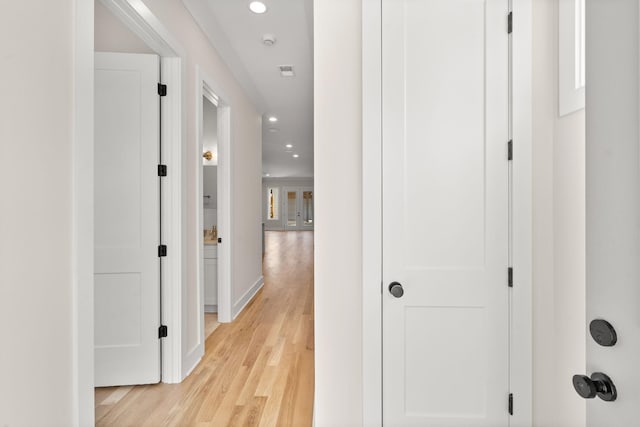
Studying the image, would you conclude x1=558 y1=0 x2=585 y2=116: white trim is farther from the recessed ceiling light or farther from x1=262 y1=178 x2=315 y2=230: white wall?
x1=262 y1=178 x2=315 y2=230: white wall

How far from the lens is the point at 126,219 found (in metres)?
2.17

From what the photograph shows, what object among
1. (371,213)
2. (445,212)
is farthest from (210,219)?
(445,212)

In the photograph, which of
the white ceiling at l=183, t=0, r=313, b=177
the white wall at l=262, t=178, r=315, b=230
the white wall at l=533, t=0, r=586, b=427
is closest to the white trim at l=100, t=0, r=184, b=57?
the white ceiling at l=183, t=0, r=313, b=177

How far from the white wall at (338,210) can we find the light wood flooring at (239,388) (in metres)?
0.55

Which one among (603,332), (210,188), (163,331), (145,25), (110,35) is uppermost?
(110,35)

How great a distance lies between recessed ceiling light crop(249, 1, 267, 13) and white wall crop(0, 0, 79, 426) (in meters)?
1.47

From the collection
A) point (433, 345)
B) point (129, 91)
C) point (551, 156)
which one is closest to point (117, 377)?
point (129, 91)

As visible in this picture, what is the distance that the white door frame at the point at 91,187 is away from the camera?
134 cm

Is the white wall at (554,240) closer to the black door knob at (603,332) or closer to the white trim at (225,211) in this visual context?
the black door knob at (603,332)

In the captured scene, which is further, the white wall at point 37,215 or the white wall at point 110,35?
the white wall at point 110,35

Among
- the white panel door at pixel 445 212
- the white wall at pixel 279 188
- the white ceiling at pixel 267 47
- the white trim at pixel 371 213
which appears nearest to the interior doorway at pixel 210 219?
the white ceiling at pixel 267 47

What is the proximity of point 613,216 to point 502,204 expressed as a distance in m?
0.82

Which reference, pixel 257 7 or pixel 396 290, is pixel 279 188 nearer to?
pixel 257 7

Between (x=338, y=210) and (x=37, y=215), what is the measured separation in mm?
1167
